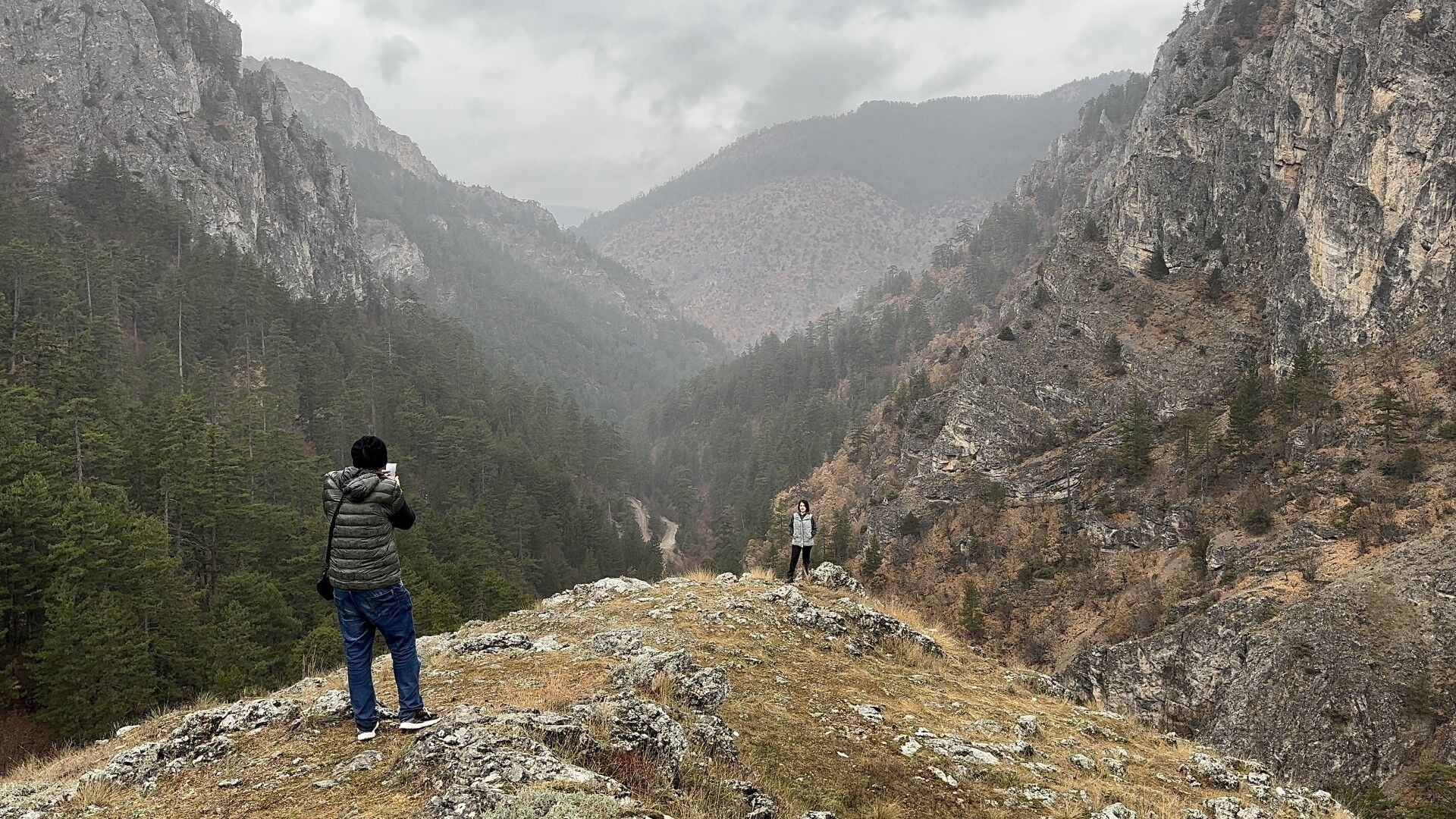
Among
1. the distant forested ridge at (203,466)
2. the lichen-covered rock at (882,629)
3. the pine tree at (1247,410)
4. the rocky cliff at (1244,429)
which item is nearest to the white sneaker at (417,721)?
the lichen-covered rock at (882,629)

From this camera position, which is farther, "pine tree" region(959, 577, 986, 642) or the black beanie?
"pine tree" region(959, 577, 986, 642)

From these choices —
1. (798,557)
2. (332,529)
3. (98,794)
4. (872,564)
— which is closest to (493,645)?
(332,529)

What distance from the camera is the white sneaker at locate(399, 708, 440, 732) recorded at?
23.3ft

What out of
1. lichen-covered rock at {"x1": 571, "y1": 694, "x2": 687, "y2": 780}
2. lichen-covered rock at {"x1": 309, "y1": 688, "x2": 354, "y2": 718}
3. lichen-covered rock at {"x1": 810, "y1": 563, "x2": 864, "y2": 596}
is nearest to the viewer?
lichen-covered rock at {"x1": 571, "y1": 694, "x2": 687, "y2": 780}

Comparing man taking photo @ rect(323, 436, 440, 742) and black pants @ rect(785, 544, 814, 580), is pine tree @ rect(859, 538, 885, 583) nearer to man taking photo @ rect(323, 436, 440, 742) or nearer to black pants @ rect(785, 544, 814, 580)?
black pants @ rect(785, 544, 814, 580)

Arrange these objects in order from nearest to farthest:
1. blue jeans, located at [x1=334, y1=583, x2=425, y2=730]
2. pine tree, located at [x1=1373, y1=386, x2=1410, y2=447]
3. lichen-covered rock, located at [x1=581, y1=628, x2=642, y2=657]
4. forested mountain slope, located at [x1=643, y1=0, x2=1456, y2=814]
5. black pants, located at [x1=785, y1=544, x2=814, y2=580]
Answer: blue jeans, located at [x1=334, y1=583, x2=425, y2=730] < lichen-covered rock, located at [x1=581, y1=628, x2=642, y2=657] < black pants, located at [x1=785, y1=544, x2=814, y2=580] < forested mountain slope, located at [x1=643, y1=0, x2=1456, y2=814] < pine tree, located at [x1=1373, y1=386, x2=1410, y2=447]

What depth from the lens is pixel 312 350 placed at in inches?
3250

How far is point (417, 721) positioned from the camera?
7203mm

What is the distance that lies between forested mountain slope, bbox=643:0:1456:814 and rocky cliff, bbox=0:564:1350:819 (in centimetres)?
2316

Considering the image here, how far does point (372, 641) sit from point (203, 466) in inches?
1667

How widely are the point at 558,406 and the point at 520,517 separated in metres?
53.1

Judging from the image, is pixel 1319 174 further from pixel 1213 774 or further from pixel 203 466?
pixel 203 466

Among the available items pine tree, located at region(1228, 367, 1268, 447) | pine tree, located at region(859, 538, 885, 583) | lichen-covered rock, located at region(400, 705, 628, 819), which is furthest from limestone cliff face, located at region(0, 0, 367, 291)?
pine tree, located at region(1228, 367, 1268, 447)

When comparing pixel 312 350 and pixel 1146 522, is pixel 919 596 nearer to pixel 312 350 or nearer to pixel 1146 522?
pixel 1146 522
